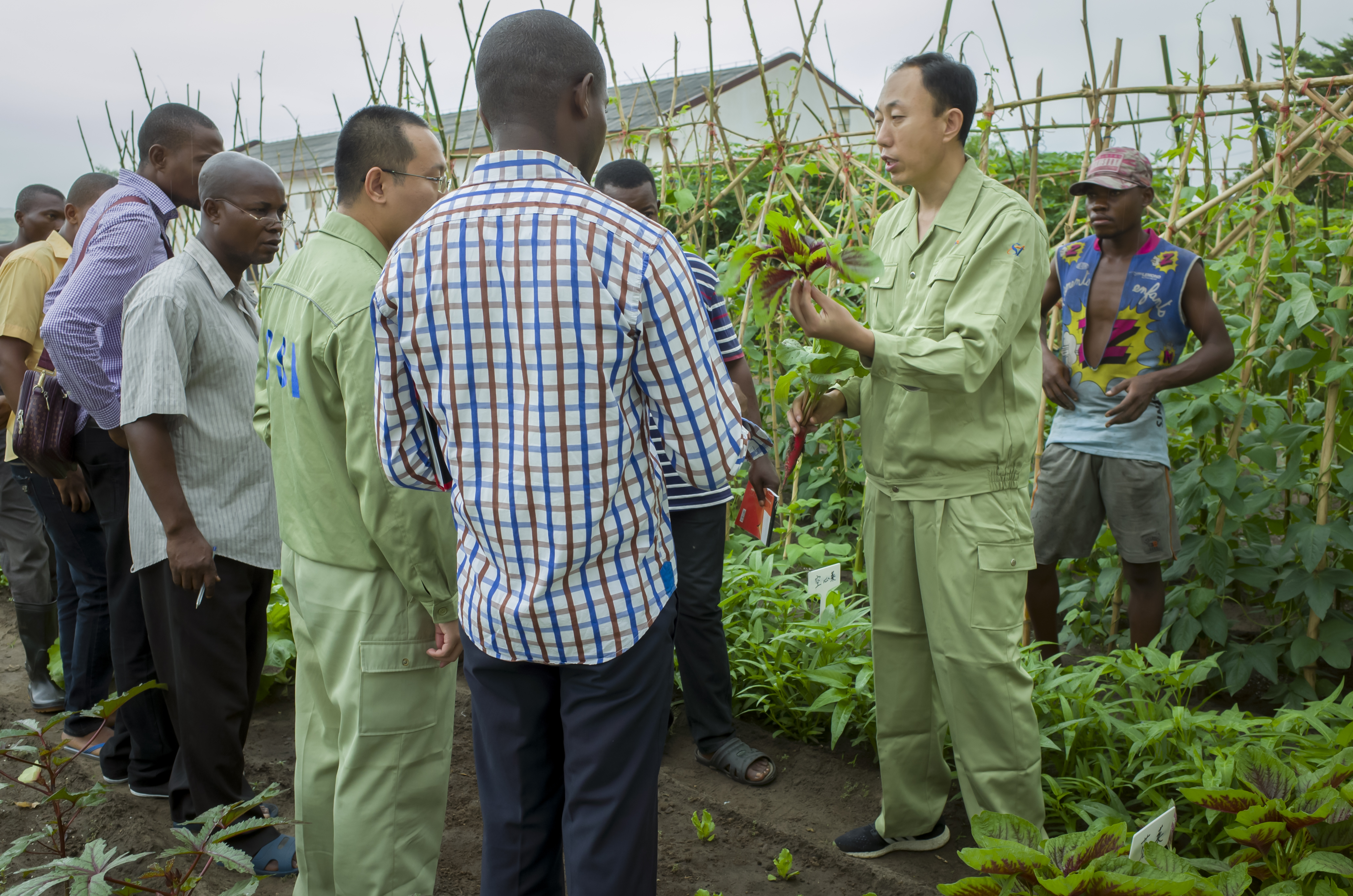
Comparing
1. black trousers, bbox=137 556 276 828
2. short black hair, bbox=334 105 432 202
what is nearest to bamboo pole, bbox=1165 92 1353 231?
short black hair, bbox=334 105 432 202

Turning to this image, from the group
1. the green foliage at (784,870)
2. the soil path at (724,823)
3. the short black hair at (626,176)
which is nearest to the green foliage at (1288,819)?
the soil path at (724,823)

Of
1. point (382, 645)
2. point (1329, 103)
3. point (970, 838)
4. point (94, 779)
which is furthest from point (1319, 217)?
point (94, 779)

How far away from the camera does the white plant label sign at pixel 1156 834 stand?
1.87 metres

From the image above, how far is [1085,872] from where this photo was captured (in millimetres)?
1693

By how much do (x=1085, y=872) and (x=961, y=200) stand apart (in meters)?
1.53

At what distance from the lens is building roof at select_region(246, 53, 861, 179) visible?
545 cm

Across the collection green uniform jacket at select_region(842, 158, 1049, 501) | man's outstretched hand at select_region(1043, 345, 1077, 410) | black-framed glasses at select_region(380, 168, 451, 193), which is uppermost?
black-framed glasses at select_region(380, 168, 451, 193)

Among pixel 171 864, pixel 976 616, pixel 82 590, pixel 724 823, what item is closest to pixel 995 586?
pixel 976 616

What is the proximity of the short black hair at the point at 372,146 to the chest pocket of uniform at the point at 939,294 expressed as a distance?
1256 mm

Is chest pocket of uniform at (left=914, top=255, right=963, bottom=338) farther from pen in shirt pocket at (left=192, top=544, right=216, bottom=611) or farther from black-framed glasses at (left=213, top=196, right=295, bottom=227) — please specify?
pen in shirt pocket at (left=192, top=544, right=216, bottom=611)

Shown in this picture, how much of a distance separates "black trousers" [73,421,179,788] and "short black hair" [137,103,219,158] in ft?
3.13

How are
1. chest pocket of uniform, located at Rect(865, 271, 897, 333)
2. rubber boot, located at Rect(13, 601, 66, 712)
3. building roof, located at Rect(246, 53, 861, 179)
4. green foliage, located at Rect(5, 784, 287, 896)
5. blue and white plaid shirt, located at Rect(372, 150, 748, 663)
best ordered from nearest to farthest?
blue and white plaid shirt, located at Rect(372, 150, 748, 663)
green foliage, located at Rect(5, 784, 287, 896)
chest pocket of uniform, located at Rect(865, 271, 897, 333)
rubber boot, located at Rect(13, 601, 66, 712)
building roof, located at Rect(246, 53, 861, 179)

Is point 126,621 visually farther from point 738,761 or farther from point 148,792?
point 738,761

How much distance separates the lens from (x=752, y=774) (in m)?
2.99
